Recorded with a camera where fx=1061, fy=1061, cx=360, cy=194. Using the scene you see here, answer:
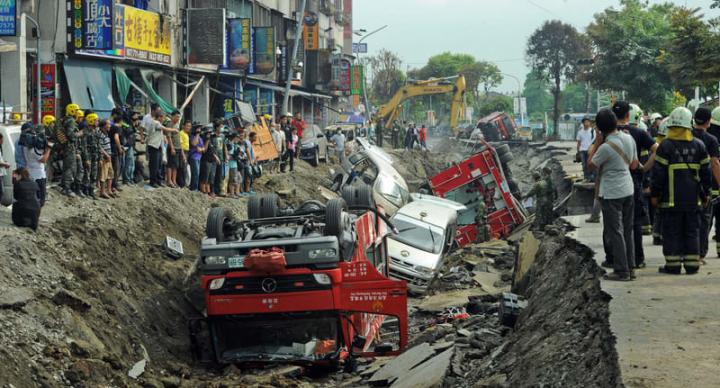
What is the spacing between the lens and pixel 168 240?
729 inches

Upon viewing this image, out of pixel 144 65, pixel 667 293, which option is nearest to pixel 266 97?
pixel 144 65

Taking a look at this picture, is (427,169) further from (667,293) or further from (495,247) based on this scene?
(667,293)

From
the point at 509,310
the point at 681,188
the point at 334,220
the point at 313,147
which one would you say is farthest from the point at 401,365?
the point at 313,147

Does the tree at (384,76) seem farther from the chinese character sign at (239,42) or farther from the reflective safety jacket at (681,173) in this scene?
the reflective safety jacket at (681,173)

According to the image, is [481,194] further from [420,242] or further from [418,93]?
[418,93]

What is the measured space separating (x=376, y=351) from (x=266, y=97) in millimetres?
39070

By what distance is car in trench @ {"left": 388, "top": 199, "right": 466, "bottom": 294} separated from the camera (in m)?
21.2

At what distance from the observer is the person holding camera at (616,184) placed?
11.1 metres

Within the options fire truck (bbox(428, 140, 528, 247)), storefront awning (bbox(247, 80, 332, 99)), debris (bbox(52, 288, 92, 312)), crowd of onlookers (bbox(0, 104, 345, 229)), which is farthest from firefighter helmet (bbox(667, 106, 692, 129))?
storefront awning (bbox(247, 80, 332, 99))

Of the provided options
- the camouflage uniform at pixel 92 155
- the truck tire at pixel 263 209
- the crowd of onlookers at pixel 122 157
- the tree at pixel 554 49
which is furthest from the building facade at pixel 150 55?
the tree at pixel 554 49

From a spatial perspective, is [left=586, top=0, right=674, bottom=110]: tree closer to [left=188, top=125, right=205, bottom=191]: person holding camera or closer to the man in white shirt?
the man in white shirt

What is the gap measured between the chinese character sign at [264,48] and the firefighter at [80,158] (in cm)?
2771

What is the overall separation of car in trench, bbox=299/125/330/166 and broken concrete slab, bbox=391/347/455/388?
29.4 metres

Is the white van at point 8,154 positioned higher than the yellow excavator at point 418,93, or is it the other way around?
the yellow excavator at point 418,93
